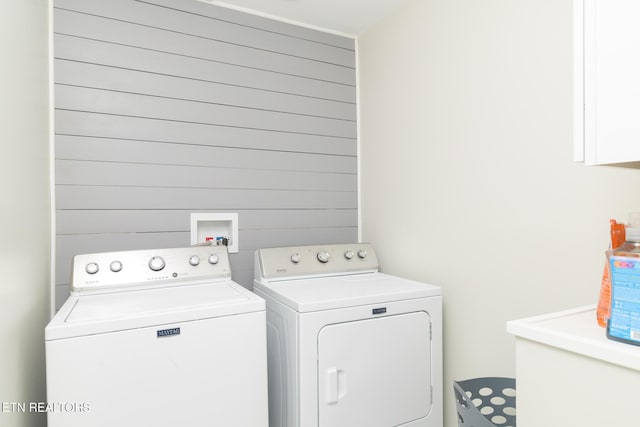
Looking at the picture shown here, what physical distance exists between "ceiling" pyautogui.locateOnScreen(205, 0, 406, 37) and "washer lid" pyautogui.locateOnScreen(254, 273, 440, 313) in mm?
1577

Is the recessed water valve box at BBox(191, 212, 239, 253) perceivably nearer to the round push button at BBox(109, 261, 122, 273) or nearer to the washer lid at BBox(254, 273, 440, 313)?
the washer lid at BBox(254, 273, 440, 313)

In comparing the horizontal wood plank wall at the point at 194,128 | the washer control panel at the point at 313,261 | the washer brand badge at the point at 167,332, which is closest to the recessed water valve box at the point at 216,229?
the horizontal wood plank wall at the point at 194,128

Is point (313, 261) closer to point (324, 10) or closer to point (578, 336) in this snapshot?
point (578, 336)

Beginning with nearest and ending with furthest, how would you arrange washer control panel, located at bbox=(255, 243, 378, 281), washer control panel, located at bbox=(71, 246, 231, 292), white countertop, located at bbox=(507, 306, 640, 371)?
white countertop, located at bbox=(507, 306, 640, 371), washer control panel, located at bbox=(71, 246, 231, 292), washer control panel, located at bbox=(255, 243, 378, 281)

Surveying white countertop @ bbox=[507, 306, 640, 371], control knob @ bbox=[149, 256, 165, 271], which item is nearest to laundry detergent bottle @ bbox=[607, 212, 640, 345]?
white countertop @ bbox=[507, 306, 640, 371]

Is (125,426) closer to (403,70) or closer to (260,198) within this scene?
(260,198)

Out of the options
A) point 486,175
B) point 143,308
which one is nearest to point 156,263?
point 143,308

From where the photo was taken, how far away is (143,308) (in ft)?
4.40

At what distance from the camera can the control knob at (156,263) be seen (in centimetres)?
172

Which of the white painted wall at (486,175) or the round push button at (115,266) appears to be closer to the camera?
the white painted wall at (486,175)

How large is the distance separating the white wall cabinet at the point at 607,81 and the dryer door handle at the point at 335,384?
3.78 feet

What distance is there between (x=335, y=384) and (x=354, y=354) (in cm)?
14

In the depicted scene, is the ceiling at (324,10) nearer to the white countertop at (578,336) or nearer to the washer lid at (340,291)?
the washer lid at (340,291)

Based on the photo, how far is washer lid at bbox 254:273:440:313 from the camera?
1.55 m
